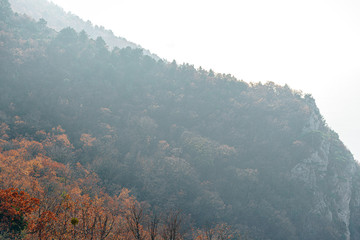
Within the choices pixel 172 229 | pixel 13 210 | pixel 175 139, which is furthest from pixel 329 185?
pixel 13 210

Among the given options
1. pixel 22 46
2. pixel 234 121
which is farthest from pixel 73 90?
pixel 234 121

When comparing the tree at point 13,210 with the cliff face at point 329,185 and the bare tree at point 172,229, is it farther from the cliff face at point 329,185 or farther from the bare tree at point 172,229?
the cliff face at point 329,185

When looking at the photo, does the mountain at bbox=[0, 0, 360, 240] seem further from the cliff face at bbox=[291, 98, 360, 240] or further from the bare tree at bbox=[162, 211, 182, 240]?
the bare tree at bbox=[162, 211, 182, 240]

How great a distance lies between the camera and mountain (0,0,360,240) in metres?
62.9

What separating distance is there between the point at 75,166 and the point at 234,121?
199 feet

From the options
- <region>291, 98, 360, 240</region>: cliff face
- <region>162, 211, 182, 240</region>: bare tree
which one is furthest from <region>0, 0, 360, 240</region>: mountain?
<region>162, 211, 182, 240</region>: bare tree

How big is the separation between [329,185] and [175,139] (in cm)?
5309

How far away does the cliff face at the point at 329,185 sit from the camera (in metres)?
70.4

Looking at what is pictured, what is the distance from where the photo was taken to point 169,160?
235 feet

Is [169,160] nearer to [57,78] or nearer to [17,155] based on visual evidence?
[17,155]

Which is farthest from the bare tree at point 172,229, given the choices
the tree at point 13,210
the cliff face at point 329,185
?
the cliff face at point 329,185

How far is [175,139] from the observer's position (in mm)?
85938

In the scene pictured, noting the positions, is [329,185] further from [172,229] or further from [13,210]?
[13,210]

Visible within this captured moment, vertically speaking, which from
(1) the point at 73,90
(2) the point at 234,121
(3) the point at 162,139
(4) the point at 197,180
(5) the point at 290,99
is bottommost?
(4) the point at 197,180
